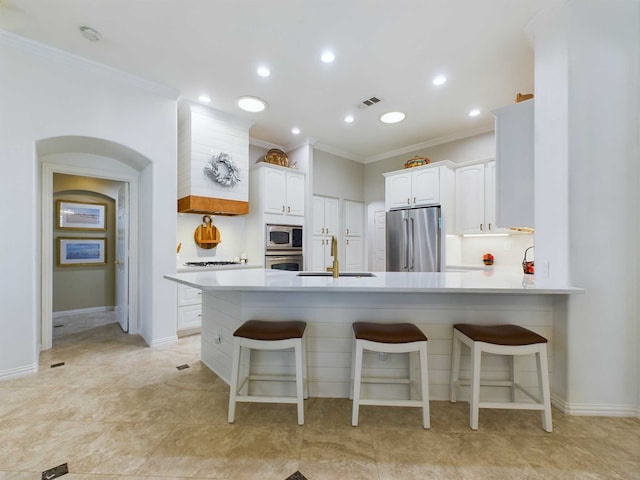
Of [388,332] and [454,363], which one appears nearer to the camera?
[388,332]

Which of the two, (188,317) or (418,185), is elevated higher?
(418,185)

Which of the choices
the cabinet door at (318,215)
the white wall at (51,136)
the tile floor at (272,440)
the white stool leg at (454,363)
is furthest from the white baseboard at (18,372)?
the cabinet door at (318,215)

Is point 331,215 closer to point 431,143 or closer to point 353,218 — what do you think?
point 353,218

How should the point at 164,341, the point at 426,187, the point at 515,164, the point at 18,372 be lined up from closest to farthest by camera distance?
the point at 515,164 → the point at 18,372 → the point at 164,341 → the point at 426,187

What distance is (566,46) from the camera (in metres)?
1.98

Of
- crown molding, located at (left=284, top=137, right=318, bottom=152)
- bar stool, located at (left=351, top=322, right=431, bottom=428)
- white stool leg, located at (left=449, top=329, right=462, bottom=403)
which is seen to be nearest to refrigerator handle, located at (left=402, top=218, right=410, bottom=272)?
crown molding, located at (left=284, top=137, right=318, bottom=152)

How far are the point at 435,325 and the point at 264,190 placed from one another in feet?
10.3

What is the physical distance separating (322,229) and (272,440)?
3.76 meters

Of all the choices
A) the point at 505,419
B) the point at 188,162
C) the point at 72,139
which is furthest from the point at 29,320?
the point at 505,419

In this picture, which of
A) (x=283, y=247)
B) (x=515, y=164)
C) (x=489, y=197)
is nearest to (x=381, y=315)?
(x=515, y=164)

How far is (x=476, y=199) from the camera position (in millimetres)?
4145

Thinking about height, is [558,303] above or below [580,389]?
above

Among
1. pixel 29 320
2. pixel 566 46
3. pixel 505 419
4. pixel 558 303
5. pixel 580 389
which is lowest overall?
pixel 505 419

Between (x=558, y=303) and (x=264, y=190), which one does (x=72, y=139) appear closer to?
(x=264, y=190)
